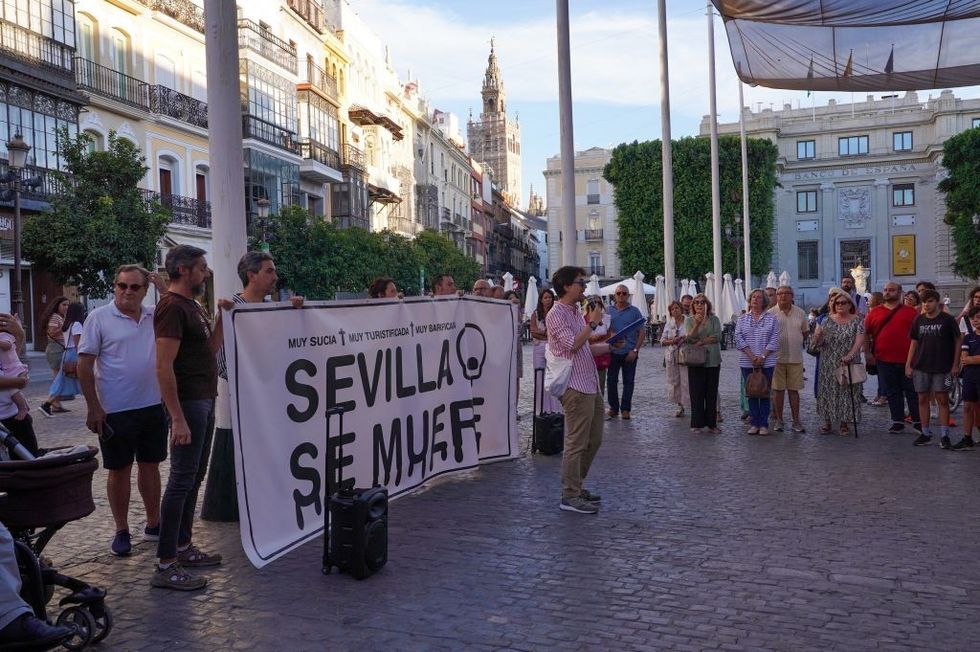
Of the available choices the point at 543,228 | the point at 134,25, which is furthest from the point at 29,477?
the point at 543,228

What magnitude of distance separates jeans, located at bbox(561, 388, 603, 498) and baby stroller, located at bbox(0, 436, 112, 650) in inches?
142

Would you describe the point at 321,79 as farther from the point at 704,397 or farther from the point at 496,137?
the point at 496,137

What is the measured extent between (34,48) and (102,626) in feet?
93.2

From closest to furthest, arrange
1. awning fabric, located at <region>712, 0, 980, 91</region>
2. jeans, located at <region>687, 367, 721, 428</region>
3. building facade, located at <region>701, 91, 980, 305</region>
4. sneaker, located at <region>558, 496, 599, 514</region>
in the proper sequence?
sneaker, located at <region>558, 496, 599, 514</region> < awning fabric, located at <region>712, 0, 980, 91</region> < jeans, located at <region>687, 367, 721, 428</region> < building facade, located at <region>701, 91, 980, 305</region>

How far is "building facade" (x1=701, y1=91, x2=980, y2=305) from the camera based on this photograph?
232ft

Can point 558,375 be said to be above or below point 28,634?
above

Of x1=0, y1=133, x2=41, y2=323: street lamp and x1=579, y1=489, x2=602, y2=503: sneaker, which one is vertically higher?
x1=0, y1=133, x2=41, y2=323: street lamp

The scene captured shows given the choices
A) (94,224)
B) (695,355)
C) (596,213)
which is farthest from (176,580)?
(596,213)

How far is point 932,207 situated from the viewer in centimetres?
7062

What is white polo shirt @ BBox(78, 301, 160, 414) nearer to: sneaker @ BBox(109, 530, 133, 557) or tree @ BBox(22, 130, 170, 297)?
sneaker @ BBox(109, 530, 133, 557)

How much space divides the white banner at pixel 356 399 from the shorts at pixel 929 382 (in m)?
4.63

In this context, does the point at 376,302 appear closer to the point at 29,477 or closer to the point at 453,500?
the point at 453,500

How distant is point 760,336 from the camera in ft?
37.9

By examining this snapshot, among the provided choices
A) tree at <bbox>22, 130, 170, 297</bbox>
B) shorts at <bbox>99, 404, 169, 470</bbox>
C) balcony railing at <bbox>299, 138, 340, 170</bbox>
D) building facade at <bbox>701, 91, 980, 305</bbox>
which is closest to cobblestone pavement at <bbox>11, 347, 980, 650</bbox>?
shorts at <bbox>99, 404, 169, 470</bbox>
